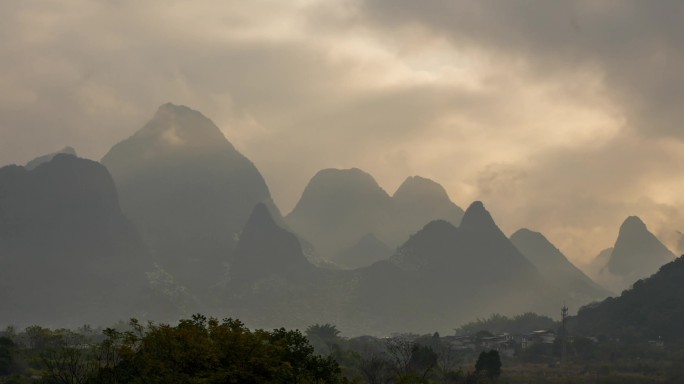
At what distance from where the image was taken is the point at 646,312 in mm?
→ 160625

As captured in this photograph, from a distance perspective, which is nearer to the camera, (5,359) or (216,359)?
(216,359)

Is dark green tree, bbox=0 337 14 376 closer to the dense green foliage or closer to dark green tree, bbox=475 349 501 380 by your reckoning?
the dense green foliage

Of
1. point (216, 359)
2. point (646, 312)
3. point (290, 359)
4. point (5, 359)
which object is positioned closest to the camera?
point (216, 359)

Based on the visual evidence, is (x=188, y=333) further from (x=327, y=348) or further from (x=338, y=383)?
(x=327, y=348)

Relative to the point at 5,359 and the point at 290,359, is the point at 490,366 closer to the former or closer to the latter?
the point at 5,359

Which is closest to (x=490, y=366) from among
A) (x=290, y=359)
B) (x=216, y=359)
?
(x=290, y=359)

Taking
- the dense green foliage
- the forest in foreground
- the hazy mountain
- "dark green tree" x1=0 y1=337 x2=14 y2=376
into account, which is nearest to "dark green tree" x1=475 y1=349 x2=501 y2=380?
the forest in foreground

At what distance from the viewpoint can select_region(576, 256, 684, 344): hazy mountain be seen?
6004 inches

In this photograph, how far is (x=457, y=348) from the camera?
509ft

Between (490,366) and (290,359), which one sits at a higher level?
(290,359)

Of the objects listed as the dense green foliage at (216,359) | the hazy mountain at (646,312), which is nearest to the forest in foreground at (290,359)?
the dense green foliage at (216,359)

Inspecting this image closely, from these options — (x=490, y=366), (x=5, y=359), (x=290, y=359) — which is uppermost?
(x=5, y=359)

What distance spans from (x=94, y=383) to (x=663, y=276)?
146285 millimetres

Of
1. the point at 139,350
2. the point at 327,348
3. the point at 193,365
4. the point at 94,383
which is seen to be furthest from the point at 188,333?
the point at 327,348
